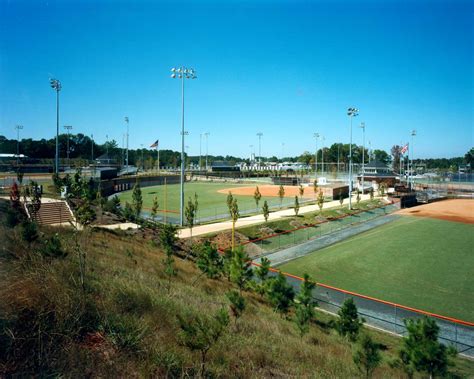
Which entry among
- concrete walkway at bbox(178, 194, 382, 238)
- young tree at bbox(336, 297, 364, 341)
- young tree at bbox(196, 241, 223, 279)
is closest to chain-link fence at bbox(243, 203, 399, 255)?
concrete walkway at bbox(178, 194, 382, 238)

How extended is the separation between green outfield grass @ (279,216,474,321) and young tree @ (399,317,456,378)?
9666mm

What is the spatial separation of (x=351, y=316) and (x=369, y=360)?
422 centimetres

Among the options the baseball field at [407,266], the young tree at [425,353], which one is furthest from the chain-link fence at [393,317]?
the young tree at [425,353]

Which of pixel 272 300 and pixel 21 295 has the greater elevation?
pixel 21 295

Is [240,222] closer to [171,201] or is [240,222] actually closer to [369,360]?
[171,201]

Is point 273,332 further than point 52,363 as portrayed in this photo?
Yes

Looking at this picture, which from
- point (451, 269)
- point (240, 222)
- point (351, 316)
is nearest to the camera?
point (351, 316)

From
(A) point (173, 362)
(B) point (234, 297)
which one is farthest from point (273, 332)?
(A) point (173, 362)

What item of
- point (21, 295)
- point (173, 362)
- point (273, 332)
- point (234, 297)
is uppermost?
point (21, 295)

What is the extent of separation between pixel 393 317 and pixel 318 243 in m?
15.8

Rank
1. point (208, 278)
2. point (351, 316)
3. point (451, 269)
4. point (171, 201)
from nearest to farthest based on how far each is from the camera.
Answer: point (351, 316), point (208, 278), point (451, 269), point (171, 201)

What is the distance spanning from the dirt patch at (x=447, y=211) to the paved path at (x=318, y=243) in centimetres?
769

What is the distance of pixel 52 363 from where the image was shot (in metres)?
5.09

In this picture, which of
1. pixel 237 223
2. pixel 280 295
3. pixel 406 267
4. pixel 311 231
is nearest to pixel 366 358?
pixel 280 295
